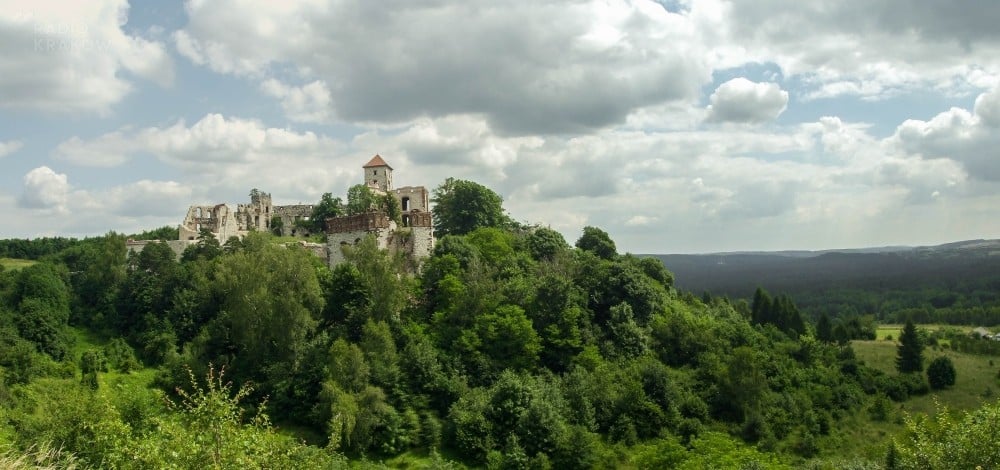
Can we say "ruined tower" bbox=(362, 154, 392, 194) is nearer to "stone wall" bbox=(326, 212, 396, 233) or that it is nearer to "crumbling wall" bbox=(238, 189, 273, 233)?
"crumbling wall" bbox=(238, 189, 273, 233)

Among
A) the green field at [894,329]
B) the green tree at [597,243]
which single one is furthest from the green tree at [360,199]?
the green field at [894,329]

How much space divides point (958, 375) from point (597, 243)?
3425 cm

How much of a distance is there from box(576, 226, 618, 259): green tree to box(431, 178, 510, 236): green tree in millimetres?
7659

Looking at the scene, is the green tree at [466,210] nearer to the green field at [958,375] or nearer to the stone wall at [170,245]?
the stone wall at [170,245]

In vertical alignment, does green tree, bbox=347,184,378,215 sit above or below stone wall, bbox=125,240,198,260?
above

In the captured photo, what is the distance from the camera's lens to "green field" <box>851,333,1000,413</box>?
5638 centimetres

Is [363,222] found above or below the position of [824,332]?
above

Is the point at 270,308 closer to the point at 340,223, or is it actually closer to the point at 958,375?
the point at 340,223

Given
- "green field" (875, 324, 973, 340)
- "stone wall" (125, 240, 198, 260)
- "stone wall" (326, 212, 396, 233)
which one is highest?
"stone wall" (326, 212, 396, 233)

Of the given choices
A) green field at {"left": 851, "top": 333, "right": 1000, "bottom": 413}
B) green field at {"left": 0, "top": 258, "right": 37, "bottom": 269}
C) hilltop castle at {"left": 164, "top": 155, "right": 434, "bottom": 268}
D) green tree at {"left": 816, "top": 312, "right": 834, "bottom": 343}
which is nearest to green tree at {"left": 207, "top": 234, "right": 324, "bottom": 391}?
hilltop castle at {"left": 164, "top": 155, "right": 434, "bottom": 268}

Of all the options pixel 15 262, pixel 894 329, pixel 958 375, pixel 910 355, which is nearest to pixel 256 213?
pixel 15 262

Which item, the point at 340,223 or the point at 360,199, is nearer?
the point at 340,223

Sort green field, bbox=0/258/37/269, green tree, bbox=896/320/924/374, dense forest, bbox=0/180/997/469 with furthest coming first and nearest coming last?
green field, bbox=0/258/37/269 < green tree, bbox=896/320/924/374 < dense forest, bbox=0/180/997/469

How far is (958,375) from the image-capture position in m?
65.2
